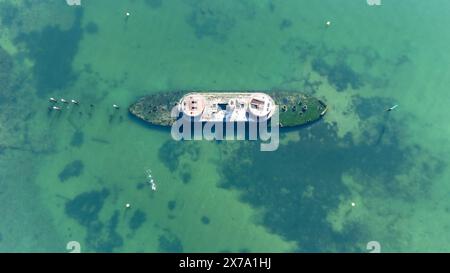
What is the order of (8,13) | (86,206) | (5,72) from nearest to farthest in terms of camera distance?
(86,206)
(5,72)
(8,13)

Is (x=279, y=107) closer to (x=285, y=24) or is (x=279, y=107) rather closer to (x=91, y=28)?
(x=285, y=24)

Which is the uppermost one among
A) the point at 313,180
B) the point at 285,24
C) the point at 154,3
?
the point at 154,3

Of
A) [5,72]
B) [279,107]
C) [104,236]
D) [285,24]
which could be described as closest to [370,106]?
[279,107]

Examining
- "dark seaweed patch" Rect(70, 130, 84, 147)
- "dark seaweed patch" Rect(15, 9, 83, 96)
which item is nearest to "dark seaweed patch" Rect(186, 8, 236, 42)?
"dark seaweed patch" Rect(15, 9, 83, 96)
